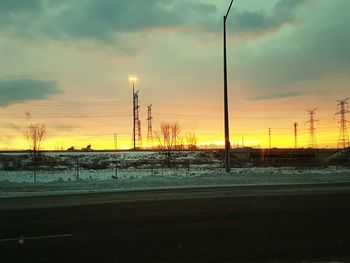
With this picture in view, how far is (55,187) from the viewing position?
24.4 m

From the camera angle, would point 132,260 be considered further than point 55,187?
No

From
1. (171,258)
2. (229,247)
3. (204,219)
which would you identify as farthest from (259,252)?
(204,219)

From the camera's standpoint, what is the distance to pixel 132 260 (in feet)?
26.2

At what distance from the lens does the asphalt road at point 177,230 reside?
329 inches

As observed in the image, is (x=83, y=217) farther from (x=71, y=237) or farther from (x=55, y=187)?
(x=55, y=187)

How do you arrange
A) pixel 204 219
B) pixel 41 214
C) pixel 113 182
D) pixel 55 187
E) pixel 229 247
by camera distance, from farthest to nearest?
pixel 113 182 → pixel 55 187 → pixel 41 214 → pixel 204 219 → pixel 229 247

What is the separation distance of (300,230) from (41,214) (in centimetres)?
720

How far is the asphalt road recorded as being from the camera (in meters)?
8.36

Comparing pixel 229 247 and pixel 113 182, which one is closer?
pixel 229 247

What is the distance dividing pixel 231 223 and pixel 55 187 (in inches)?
585


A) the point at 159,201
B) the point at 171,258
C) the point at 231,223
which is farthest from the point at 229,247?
the point at 159,201

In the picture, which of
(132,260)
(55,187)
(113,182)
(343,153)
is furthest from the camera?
(343,153)

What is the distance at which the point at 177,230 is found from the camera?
1068 cm

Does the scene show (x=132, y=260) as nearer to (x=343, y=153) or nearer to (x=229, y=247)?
(x=229, y=247)
